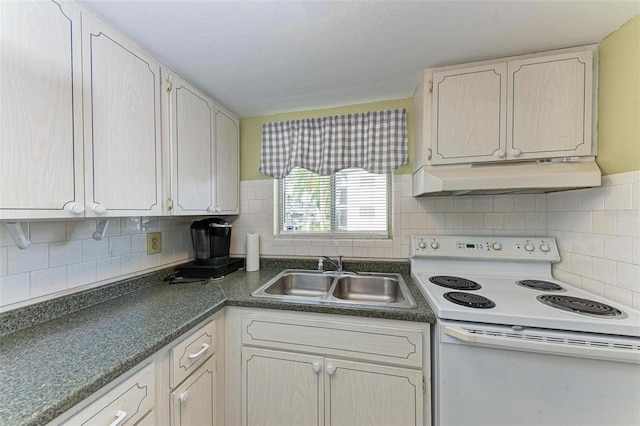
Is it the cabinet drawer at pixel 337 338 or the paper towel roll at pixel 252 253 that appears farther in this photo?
the paper towel roll at pixel 252 253

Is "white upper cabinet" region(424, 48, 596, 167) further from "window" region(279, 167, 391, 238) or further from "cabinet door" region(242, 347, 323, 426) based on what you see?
"cabinet door" region(242, 347, 323, 426)

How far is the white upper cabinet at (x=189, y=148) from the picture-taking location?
4.29 ft

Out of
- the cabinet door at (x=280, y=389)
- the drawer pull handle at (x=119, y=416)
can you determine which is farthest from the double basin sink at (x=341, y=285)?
the drawer pull handle at (x=119, y=416)

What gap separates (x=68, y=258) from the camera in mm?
1103

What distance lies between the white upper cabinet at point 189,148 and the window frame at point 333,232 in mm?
528

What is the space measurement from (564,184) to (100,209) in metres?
1.98

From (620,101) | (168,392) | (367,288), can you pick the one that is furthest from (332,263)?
(620,101)

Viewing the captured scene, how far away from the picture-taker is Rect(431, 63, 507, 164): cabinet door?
1.29 m

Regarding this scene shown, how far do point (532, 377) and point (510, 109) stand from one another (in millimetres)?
1239

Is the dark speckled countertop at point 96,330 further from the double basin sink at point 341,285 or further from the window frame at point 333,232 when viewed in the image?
the window frame at point 333,232

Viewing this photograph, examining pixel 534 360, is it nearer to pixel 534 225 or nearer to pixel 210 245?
pixel 534 225

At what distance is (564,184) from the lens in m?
1.13

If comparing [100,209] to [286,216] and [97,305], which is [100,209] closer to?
[97,305]

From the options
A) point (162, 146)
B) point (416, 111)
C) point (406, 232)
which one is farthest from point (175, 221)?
point (416, 111)
